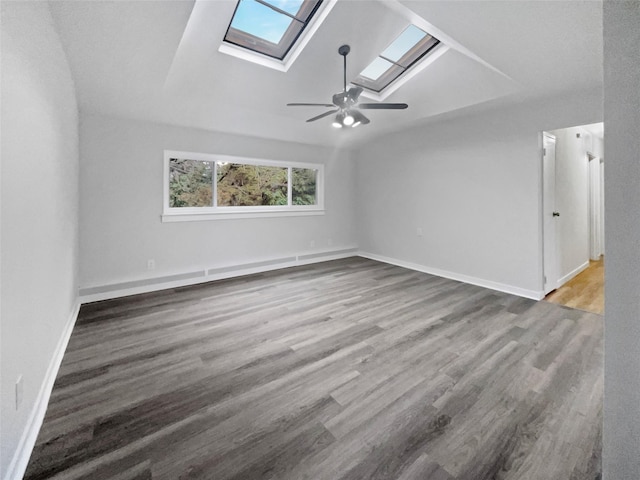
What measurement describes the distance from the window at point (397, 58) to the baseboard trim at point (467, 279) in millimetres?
2936

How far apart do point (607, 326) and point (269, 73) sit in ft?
11.8

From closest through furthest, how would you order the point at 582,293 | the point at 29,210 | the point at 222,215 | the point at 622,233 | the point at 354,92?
the point at 622,233 → the point at 29,210 → the point at 354,92 → the point at 582,293 → the point at 222,215

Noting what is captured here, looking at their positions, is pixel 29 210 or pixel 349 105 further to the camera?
pixel 349 105

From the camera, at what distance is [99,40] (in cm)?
232

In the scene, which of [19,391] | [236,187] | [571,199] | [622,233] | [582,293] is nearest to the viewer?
[622,233]

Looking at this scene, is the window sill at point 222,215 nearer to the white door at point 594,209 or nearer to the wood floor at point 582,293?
the wood floor at point 582,293

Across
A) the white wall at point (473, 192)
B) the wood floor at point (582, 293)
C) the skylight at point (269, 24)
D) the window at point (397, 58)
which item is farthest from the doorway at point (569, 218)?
the skylight at point (269, 24)

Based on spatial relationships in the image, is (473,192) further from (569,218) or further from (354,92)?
(354,92)

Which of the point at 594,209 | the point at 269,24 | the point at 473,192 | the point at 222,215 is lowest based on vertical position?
the point at 222,215

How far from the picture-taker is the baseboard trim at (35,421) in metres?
1.20

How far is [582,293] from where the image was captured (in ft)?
11.9

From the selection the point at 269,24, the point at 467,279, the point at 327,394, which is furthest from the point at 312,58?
the point at 467,279

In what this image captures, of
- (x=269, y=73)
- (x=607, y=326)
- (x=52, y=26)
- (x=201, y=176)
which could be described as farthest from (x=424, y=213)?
(x=52, y=26)

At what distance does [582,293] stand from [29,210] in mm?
5467
